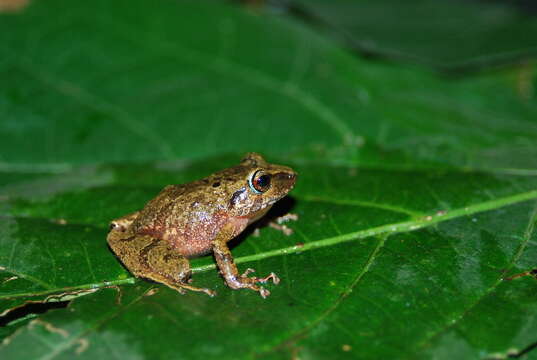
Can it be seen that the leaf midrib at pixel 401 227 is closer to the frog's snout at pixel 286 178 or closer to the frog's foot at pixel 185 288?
the frog's foot at pixel 185 288

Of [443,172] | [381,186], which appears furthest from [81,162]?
[443,172]

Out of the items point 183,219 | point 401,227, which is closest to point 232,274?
point 183,219

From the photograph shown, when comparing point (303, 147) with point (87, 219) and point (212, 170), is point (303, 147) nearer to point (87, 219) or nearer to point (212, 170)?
point (212, 170)

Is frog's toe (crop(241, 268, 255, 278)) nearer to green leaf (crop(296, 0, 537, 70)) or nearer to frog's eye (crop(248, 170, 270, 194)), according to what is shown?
frog's eye (crop(248, 170, 270, 194))

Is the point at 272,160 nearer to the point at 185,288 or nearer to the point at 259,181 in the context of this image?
the point at 259,181

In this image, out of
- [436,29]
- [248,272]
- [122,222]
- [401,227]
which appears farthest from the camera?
[436,29]

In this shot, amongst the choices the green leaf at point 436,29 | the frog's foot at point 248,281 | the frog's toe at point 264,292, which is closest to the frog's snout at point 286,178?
the frog's foot at point 248,281
